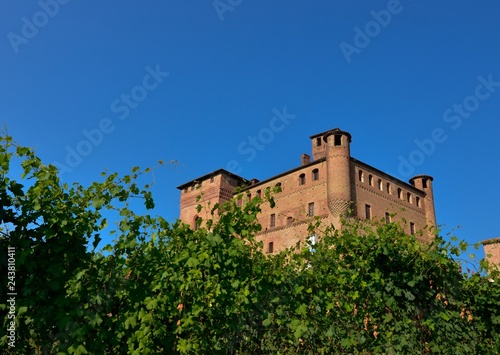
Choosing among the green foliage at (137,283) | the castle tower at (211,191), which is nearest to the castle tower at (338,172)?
the castle tower at (211,191)

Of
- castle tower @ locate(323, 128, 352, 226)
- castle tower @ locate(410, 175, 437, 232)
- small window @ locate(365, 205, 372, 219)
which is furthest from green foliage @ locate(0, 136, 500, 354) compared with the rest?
castle tower @ locate(410, 175, 437, 232)

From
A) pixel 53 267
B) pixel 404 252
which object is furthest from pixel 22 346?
pixel 404 252

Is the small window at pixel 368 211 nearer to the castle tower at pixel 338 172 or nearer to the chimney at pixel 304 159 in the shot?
the castle tower at pixel 338 172

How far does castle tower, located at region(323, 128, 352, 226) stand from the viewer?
94.3ft

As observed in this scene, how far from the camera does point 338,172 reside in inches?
1161

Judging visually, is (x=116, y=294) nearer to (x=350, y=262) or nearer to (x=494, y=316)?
(x=350, y=262)

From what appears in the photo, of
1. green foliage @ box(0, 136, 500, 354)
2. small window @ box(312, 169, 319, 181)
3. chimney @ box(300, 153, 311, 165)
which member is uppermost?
chimney @ box(300, 153, 311, 165)

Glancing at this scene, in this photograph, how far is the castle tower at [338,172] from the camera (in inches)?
1132

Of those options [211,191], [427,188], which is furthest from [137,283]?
[427,188]

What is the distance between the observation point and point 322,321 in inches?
200

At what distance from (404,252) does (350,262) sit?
2.68 feet

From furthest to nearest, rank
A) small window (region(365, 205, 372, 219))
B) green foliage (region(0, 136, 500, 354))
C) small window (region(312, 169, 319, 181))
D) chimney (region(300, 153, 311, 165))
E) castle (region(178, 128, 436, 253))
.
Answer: chimney (region(300, 153, 311, 165))
small window (region(312, 169, 319, 181))
small window (region(365, 205, 372, 219))
castle (region(178, 128, 436, 253))
green foliage (region(0, 136, 500, 354))

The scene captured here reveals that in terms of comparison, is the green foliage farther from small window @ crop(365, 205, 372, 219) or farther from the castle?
small window @ crop(365, 205, 372, 219)

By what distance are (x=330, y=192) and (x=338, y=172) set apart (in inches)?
60.0
